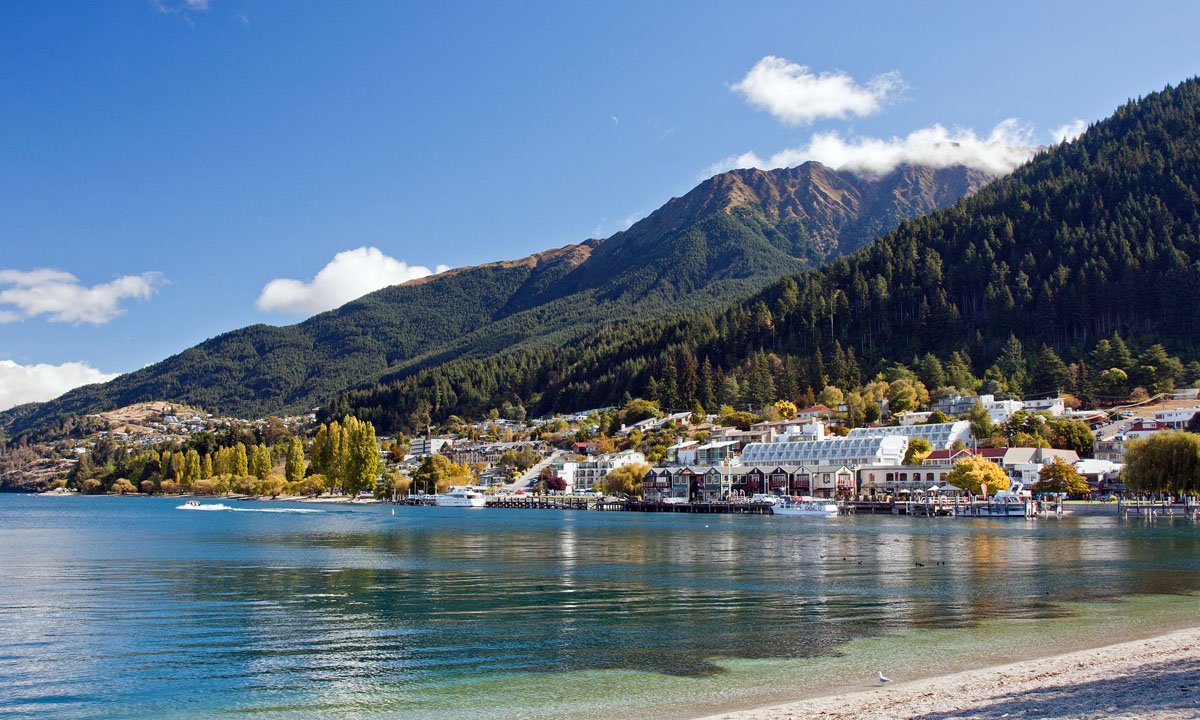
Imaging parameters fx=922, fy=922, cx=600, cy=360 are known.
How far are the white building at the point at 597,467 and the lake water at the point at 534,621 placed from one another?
97.2 meters

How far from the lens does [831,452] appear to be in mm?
129875

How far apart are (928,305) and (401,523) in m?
129

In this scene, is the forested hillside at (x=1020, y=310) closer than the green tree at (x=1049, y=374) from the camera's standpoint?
No

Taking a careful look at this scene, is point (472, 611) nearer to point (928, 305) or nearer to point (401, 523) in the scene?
point (401, 523)

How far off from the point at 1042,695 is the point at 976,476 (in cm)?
9099

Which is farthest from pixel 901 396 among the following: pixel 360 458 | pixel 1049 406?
pixel 360 458

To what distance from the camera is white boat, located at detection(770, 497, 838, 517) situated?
102812 mm

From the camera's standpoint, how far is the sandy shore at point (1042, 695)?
15.5m

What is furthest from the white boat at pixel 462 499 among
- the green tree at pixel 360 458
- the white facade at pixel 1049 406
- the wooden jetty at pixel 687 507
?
the white facade at pixel 1049 406

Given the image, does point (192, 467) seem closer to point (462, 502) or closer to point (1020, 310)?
point (462, 502)

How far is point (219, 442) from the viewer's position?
650ft

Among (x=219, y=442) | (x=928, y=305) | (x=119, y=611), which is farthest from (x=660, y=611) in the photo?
(x=219, y=442)

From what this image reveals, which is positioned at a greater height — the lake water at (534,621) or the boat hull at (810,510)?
the lake water at (534,621)

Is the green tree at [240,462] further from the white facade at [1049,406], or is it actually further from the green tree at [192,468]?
the white facade at [1049,406]
